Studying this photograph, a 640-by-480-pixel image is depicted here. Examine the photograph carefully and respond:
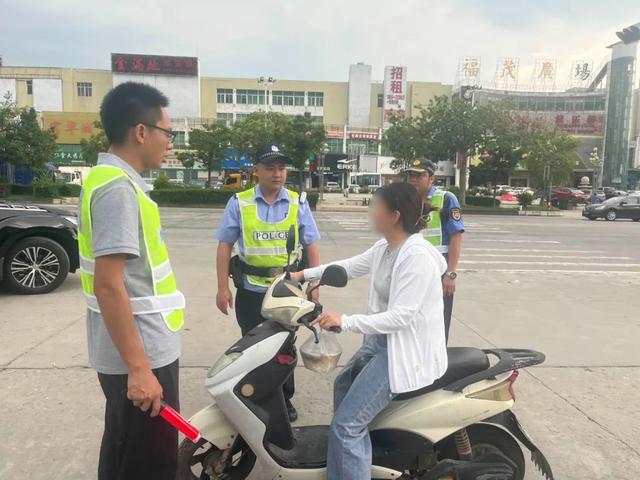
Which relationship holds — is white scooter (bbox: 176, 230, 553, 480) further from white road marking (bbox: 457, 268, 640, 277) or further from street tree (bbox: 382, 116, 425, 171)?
street tree (bbox: 382, 116, 425, 171)

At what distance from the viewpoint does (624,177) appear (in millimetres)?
64562

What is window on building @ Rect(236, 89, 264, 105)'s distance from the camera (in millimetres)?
70375

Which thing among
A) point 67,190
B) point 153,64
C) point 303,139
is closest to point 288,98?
point 153,64

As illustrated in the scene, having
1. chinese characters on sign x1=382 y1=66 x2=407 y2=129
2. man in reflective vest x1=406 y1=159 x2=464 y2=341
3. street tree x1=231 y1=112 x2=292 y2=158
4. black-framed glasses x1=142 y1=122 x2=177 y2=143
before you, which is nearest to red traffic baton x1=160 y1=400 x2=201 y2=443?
black-framed glasses x1=142 y1=122 x2=177 y2=143

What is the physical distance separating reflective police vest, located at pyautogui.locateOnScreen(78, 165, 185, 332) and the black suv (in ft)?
17.7

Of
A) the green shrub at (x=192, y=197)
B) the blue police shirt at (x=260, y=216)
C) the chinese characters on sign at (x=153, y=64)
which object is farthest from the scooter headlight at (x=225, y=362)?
the chinese characters on sign at (x=153, y=64)

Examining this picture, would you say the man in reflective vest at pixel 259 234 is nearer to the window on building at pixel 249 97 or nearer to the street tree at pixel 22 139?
the street tree at pixel 22 139

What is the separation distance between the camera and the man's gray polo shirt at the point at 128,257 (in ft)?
5.58

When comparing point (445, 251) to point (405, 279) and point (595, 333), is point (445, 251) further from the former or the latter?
point (595, 333)

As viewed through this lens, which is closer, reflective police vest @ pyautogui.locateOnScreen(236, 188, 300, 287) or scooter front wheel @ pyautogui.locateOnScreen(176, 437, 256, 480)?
scooter front wheel @ pyautogui.locateOnScreen(176, 437, 256, 480)

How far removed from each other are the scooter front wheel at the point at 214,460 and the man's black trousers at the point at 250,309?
0.82m

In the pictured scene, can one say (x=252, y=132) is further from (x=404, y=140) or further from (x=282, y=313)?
(x=282, y=313)

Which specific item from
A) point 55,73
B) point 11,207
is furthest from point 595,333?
point 55,73

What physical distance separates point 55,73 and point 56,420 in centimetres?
7506
